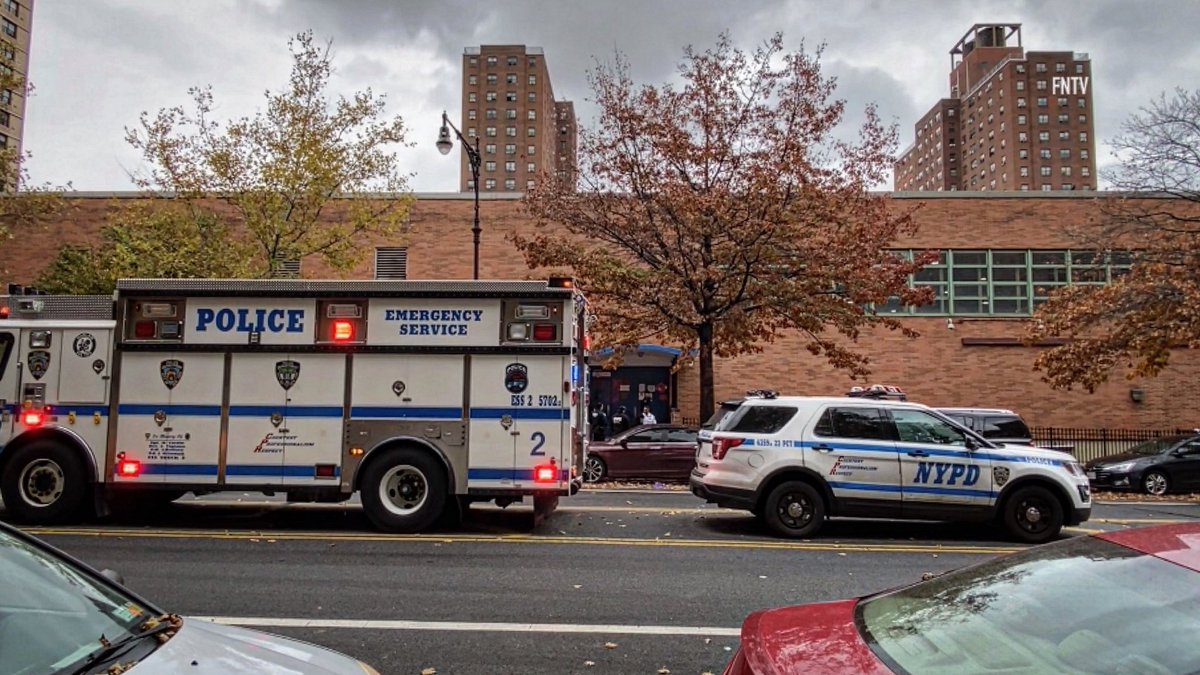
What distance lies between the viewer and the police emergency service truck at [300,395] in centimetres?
928

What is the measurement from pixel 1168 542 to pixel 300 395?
868 centimetres

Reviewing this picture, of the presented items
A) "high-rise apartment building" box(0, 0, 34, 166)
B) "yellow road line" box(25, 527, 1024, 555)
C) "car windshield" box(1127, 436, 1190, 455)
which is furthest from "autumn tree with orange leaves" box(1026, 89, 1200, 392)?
"high-rise apartment building" box(0, 0, 34, 166)

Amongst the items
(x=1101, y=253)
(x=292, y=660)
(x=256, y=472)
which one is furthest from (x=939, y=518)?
(x=1101, y=253)

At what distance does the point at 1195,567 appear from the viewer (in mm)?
2250

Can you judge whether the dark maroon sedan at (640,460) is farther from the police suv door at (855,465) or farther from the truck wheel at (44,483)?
the truck wheel at (44,483)

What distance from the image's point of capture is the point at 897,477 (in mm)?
9562

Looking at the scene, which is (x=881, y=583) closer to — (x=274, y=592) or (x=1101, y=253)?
(x=274, y=592)

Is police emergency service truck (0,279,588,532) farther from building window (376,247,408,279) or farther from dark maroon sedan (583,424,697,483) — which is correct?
building window (376,247,408,279)

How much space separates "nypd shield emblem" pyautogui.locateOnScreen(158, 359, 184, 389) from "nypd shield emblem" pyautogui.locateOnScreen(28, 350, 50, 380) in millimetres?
1348

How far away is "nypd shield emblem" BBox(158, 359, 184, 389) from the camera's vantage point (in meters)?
9.45

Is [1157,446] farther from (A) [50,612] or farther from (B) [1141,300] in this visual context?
(A) [50,612]

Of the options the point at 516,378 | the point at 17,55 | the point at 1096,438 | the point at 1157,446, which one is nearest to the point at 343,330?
the point at 516,378

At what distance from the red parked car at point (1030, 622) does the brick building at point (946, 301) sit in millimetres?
23014

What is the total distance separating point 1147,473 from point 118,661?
1976 cm
